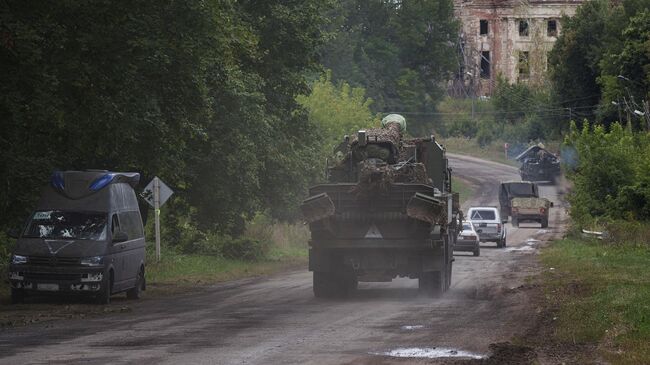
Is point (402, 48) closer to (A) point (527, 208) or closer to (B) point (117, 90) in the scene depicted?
(A) point (527, 208)

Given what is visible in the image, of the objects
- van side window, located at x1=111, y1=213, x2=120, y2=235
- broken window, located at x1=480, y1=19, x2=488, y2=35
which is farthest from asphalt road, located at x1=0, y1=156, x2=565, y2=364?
broken window, located at x1=480, y1=19, x2=488, y2=35

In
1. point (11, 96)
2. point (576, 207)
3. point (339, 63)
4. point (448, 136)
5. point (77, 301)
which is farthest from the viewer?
point (448, 136)

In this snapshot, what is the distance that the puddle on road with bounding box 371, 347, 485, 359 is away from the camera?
51.2ft

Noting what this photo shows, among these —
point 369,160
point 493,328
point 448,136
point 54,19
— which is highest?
point 448,136

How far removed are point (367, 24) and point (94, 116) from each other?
104 m

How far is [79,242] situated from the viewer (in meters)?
25.6

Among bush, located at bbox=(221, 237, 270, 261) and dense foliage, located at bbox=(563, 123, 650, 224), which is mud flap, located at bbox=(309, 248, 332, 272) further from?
dense foliage, located at bbox=(563, 123, 650, 224)

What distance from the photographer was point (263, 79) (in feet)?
140

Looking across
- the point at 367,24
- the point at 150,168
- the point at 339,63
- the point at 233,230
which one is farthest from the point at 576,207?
the point at 367,24

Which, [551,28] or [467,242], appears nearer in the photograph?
[467,242]

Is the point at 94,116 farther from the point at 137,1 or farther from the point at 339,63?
the point at 339,63

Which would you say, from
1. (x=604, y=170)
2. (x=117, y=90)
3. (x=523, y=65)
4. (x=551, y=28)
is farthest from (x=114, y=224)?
(x=551, y=28)

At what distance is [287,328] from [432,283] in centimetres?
801

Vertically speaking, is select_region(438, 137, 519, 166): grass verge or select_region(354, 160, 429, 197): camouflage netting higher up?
select_region(438, 137, 519, 166): grass verge
